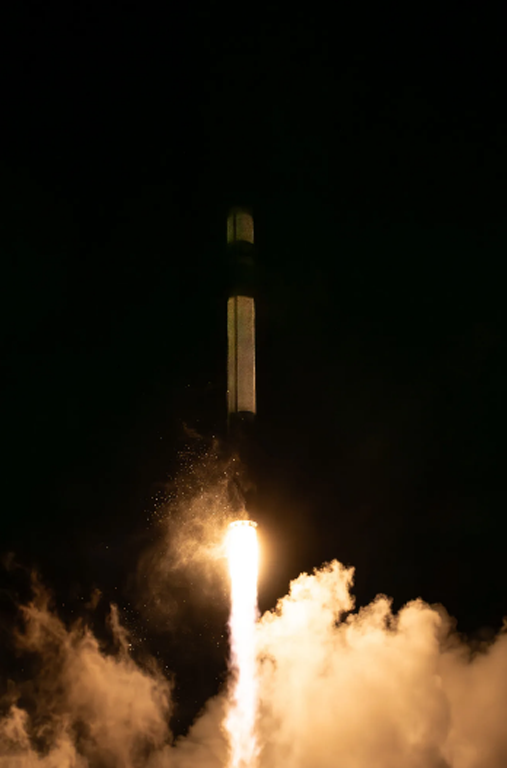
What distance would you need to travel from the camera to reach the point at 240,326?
52312 mm

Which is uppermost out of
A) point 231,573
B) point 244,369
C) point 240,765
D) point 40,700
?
point 244,369

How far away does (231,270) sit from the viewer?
5394cm

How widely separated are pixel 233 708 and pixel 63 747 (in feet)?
32.7

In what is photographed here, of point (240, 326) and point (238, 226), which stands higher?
point (238, 226)

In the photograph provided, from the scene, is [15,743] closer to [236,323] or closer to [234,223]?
[236,323]

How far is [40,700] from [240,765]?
12085 millimetres

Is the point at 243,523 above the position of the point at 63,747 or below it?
above

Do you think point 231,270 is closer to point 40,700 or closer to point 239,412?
point 239,412

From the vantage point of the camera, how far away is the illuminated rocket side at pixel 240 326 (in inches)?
2018

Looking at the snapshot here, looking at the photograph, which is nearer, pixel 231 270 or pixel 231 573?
pixel 231 573

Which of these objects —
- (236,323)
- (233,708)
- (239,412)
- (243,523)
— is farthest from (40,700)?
(236,323)

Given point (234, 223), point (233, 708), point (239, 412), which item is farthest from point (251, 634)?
point (234, 223)

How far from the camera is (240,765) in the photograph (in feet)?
168

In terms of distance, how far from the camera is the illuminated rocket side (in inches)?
2018
